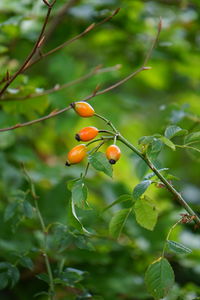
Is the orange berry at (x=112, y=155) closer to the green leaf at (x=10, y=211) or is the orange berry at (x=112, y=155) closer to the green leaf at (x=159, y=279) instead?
the green leaf at (x=159, y=279)

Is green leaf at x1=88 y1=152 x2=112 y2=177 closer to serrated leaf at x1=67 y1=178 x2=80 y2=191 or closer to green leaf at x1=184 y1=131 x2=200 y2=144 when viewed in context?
serrated leaf at x1=67 y1=178 x2=80 y2=191

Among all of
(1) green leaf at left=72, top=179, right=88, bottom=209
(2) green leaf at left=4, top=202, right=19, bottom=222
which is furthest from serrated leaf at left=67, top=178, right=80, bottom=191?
(2) green leaf at left=4, top=202, right=19, bottom=222

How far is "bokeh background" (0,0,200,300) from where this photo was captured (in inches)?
54.1

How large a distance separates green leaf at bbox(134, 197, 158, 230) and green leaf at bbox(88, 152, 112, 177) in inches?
4.8

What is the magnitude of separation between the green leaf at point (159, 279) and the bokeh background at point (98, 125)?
0.51ft

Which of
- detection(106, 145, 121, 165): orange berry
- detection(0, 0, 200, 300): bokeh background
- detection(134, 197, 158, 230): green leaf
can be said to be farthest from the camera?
detection(0, 0, 200, 300): bokeh background

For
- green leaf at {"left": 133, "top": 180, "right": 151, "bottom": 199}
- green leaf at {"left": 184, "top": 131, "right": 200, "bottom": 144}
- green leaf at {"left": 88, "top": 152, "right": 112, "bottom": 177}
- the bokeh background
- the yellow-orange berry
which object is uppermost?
the yellow-orange berry

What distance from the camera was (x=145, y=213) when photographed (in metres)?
0.92

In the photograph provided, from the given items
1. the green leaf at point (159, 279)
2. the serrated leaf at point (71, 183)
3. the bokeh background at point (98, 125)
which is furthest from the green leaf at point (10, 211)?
the green leaf at point (159, 279)

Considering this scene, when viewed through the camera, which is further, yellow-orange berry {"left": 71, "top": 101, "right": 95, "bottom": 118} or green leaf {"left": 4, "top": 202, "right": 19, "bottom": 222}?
green leaf {"left": 4, "top": 202, "right": 19, "bottom": 222}

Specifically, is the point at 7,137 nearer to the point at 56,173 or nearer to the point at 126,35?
the point at 56,173

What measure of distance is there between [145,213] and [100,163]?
0.15 metres

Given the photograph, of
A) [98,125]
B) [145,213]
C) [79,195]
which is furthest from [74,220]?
[98,125]

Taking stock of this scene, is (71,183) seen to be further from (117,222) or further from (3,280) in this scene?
(3,280)
